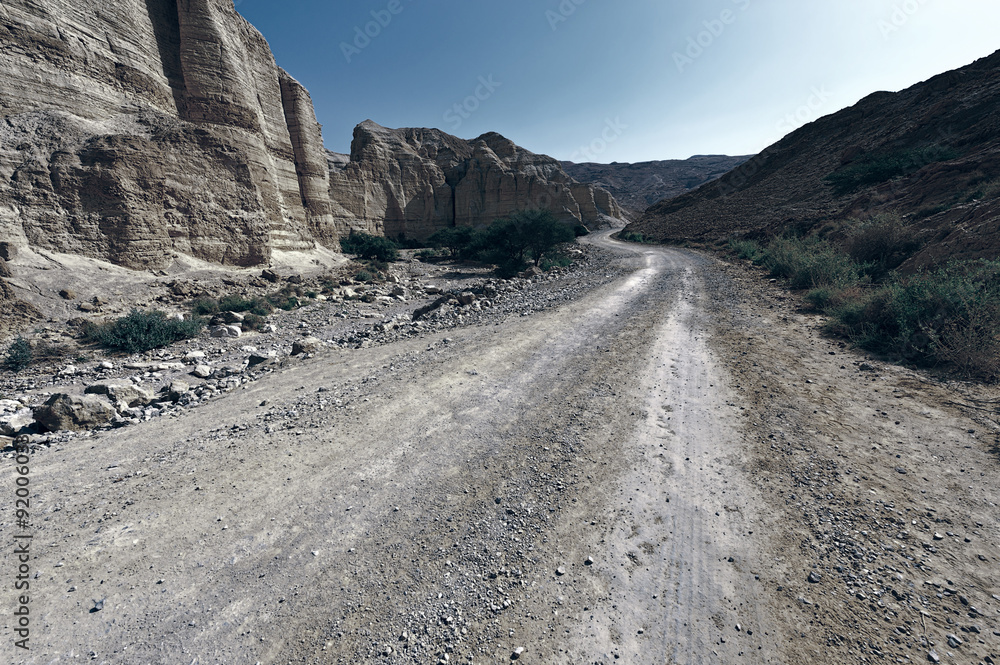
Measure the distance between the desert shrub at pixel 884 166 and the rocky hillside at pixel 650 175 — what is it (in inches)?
3037

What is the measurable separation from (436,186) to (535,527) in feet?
157

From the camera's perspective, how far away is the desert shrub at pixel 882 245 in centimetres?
1073

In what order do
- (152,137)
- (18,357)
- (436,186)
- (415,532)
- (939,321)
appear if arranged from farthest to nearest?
(436,186) → (152,137) → (18,357) → (939,321) → (415,532)

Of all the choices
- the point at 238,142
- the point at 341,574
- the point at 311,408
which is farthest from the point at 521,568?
the point at 238,142

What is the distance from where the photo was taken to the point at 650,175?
418 ft

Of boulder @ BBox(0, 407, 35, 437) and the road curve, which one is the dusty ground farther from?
boulder @ BBox(0, 407, 35, 437)

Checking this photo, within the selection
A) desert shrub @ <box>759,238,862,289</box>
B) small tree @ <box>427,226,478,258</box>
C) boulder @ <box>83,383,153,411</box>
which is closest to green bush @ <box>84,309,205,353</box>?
boulder @ <box>83,383,153,411</box>

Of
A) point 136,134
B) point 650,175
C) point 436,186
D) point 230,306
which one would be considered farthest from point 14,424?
point 650,175

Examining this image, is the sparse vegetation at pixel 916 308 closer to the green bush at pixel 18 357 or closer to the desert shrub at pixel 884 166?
the green bush at pixel 18 357

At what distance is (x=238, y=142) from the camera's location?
18516 millimetres

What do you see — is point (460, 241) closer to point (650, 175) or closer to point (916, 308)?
point (916, 308)

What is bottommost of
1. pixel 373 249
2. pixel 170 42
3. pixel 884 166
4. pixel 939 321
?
pixel 939 321

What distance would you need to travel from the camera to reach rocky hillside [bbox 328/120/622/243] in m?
38.0

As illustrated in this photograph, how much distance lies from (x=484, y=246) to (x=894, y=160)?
29335 mm
